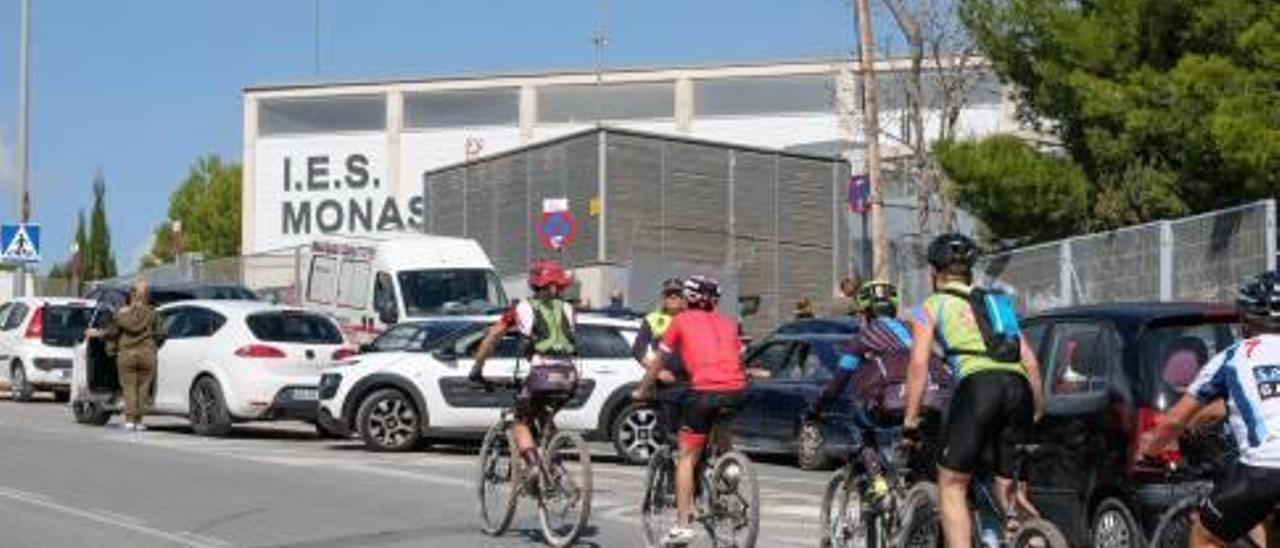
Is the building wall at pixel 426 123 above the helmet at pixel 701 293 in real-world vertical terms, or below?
above

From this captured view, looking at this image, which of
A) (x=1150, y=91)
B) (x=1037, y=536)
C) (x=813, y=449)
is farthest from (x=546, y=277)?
(x=1150, y=91)

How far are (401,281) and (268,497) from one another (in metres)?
13.9

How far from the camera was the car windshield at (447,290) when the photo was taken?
2856 centimetres

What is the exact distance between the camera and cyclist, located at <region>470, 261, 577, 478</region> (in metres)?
12.0

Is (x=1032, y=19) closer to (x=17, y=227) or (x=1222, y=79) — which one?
(x=1222, y=79)

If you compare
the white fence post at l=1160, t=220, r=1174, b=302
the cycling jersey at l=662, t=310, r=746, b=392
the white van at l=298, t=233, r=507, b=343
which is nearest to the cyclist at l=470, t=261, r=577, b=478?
the cycling jersey at l=662, t=310, r=746, b=392

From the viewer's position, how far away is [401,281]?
28.8 metres

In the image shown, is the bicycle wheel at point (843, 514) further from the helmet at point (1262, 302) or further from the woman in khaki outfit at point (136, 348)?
the woman in khaki outfit at point (136, 348)

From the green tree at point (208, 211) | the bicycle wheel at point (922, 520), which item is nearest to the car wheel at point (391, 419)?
the bicycle wheel at point (922, 520)

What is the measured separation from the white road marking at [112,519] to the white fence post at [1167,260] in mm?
11826

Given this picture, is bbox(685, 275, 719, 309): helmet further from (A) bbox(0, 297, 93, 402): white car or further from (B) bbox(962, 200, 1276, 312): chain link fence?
(A) bbox(0, 297, 93, 402): white car

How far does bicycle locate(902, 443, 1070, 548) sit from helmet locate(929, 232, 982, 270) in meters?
0.88

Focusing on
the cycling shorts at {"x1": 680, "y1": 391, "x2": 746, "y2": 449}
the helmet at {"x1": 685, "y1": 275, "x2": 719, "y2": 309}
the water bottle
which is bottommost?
the water bottle

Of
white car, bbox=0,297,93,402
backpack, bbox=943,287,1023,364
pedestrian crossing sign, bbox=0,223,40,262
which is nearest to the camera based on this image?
backpack, bbox=943,287,1023,364
